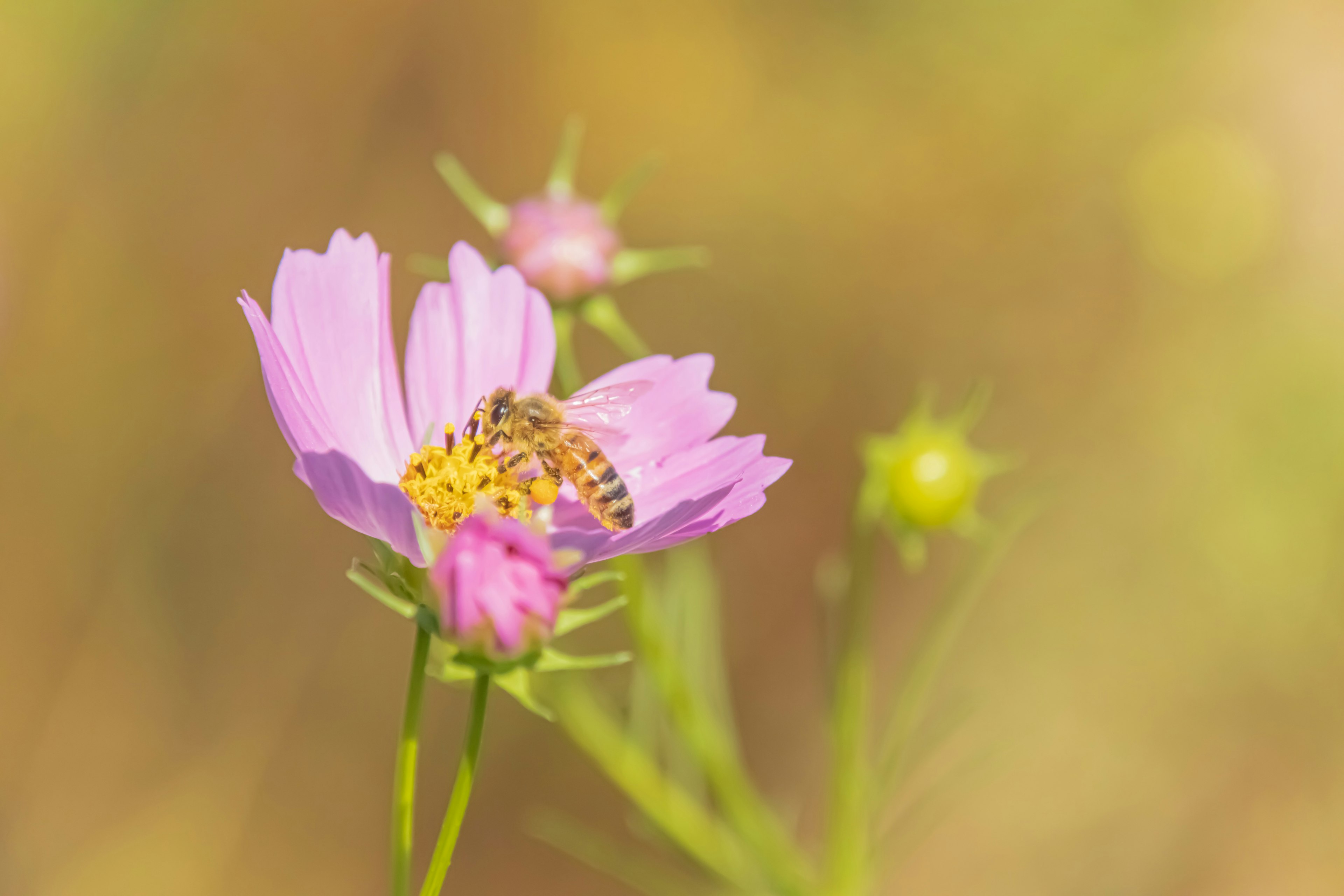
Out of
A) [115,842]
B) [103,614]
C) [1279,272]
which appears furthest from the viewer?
[1279,272]

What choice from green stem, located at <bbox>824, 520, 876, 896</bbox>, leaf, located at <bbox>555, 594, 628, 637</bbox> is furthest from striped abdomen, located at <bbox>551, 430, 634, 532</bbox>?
green stem, located at <bbox>824, 520, 876, 896</bbox>

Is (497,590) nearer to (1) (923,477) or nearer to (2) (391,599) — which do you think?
(2) (391,599)

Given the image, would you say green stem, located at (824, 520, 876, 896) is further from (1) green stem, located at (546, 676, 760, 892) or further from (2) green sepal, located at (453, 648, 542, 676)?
(2) green sepal, located at (453, 648, 542, 676)

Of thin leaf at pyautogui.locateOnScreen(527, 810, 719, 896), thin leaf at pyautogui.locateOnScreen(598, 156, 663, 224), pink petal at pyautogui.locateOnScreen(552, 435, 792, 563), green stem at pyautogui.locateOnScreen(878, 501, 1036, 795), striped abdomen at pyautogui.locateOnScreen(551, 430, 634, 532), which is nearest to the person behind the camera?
pink petal at pyautogui.locateOnScreen(552, 435, 792, 563)

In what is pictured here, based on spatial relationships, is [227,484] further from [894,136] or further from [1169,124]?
[1169,124]

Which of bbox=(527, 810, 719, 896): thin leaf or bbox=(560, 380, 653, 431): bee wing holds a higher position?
bbox=(560, 380, 653, 431): bee wing

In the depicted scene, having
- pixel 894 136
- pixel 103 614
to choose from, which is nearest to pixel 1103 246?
pixel 894 136

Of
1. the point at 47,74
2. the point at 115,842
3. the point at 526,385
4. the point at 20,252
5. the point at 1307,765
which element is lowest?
the point at 115,842
